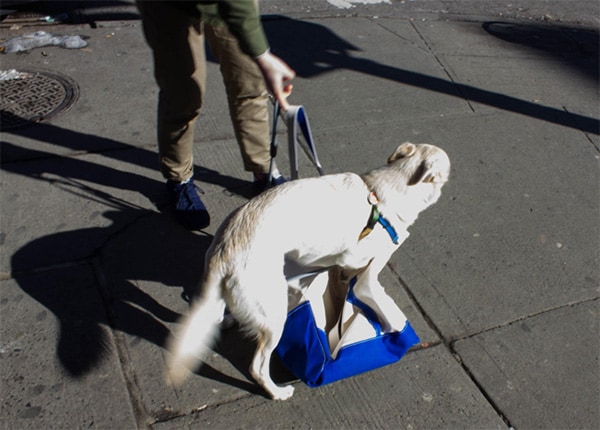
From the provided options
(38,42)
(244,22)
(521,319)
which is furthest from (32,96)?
(521,319)

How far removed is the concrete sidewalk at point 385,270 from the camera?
2.63 metres

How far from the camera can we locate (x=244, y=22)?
8.14 feet

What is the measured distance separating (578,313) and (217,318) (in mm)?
2082

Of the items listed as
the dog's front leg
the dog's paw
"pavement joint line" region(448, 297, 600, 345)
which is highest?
the dog's front leg

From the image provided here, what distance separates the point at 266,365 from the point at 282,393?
17 cm

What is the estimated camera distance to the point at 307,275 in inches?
106

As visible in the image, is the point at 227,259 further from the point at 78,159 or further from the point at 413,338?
the point at 78,159

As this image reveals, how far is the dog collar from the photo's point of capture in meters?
2.53

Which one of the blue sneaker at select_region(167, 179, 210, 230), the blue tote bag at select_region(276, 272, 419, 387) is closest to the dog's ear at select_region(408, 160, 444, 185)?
the blue tote bag at select_region(276, 272, 419, 387)

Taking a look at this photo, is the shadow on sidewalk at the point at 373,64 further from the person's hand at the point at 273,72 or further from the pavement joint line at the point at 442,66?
the person's hand at the point at 273,72

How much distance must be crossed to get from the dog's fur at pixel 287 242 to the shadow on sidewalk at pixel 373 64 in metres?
2.89

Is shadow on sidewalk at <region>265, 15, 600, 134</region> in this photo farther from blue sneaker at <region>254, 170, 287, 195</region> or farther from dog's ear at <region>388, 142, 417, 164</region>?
dog's ear at <region>388, 142, 417, 164</region>

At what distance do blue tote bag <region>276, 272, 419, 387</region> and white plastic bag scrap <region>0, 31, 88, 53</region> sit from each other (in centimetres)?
398

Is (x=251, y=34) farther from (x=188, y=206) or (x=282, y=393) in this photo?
(x=282, y=393)
